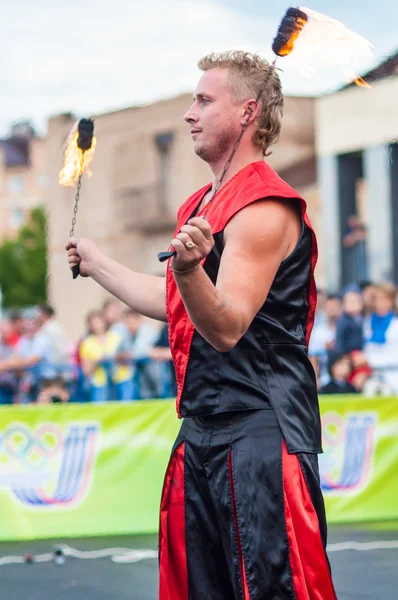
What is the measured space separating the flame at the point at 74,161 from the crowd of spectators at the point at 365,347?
573 centimetres

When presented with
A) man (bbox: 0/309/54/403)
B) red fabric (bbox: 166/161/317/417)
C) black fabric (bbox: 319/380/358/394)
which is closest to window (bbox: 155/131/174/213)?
man (bbox: 0/309/54/403)

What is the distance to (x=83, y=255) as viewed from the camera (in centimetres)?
321

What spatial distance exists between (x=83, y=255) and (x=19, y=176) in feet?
285

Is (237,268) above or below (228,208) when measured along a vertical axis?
below

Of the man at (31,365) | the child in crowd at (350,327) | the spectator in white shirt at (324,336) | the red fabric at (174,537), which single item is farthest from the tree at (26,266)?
the red fabric at (174,537)

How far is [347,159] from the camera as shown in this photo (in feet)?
55.0

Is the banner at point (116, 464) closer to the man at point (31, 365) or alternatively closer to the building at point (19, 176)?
the man at point (31, 365)

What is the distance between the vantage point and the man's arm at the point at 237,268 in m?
2.38

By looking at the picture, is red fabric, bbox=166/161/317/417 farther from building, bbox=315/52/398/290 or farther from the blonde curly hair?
building, bbox=315/52/398/290

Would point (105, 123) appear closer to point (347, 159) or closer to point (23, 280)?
point (347, 159)

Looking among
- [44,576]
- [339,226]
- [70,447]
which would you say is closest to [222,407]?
[44,576]

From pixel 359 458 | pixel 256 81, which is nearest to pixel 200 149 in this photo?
pixel 256 81

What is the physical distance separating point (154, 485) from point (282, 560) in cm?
471

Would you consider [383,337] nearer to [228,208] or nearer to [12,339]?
[12,339]
